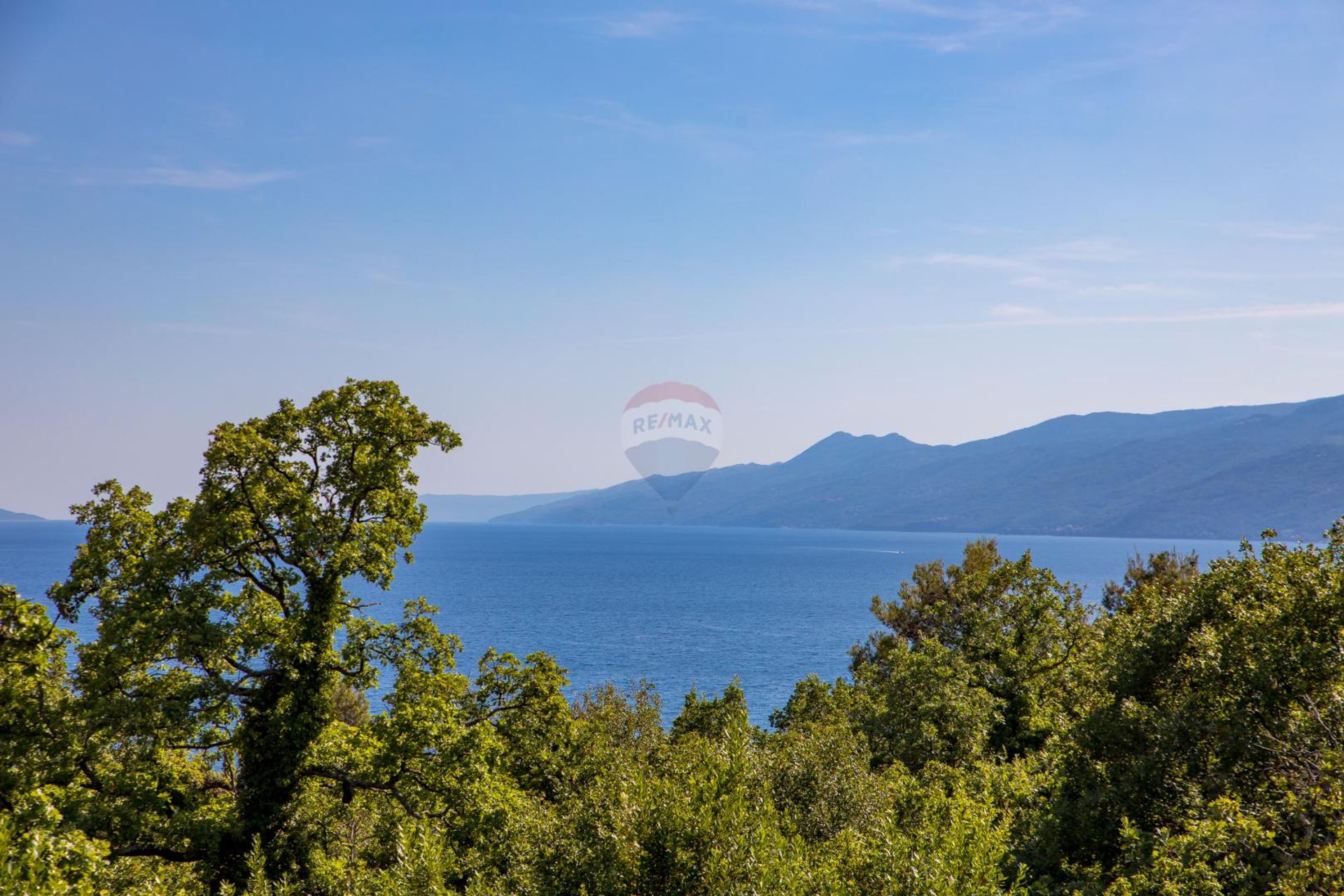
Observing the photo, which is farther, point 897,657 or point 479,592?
point 479,592

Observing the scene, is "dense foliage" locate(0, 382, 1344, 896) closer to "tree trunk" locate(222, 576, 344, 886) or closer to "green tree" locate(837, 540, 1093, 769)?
"tree trunk" locate(222, 576, 344, 886)

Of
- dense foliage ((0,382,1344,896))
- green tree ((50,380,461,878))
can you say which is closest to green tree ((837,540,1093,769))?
dense foliage ((0,382,1344,896))

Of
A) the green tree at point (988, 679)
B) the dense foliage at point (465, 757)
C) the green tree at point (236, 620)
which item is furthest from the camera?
the green tree at point (988, 679)

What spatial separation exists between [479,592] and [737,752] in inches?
7374

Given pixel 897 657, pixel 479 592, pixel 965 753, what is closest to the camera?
pixel 965 753

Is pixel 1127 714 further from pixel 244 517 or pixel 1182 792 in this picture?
pixel 244 517

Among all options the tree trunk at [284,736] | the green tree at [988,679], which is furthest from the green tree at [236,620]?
the green tree at [988,679]

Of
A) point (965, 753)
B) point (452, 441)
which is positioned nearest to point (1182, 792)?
point (965, 753)

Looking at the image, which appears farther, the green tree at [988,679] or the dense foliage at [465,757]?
the green tree at [988,679]

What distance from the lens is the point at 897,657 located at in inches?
1592

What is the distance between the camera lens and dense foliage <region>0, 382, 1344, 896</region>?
492 inches

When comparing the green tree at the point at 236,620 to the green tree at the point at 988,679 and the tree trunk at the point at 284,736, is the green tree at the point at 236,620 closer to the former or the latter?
the tree trunk at the point at 284,736

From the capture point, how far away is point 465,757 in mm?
22641

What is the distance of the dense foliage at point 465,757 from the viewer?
12484 millimetres
